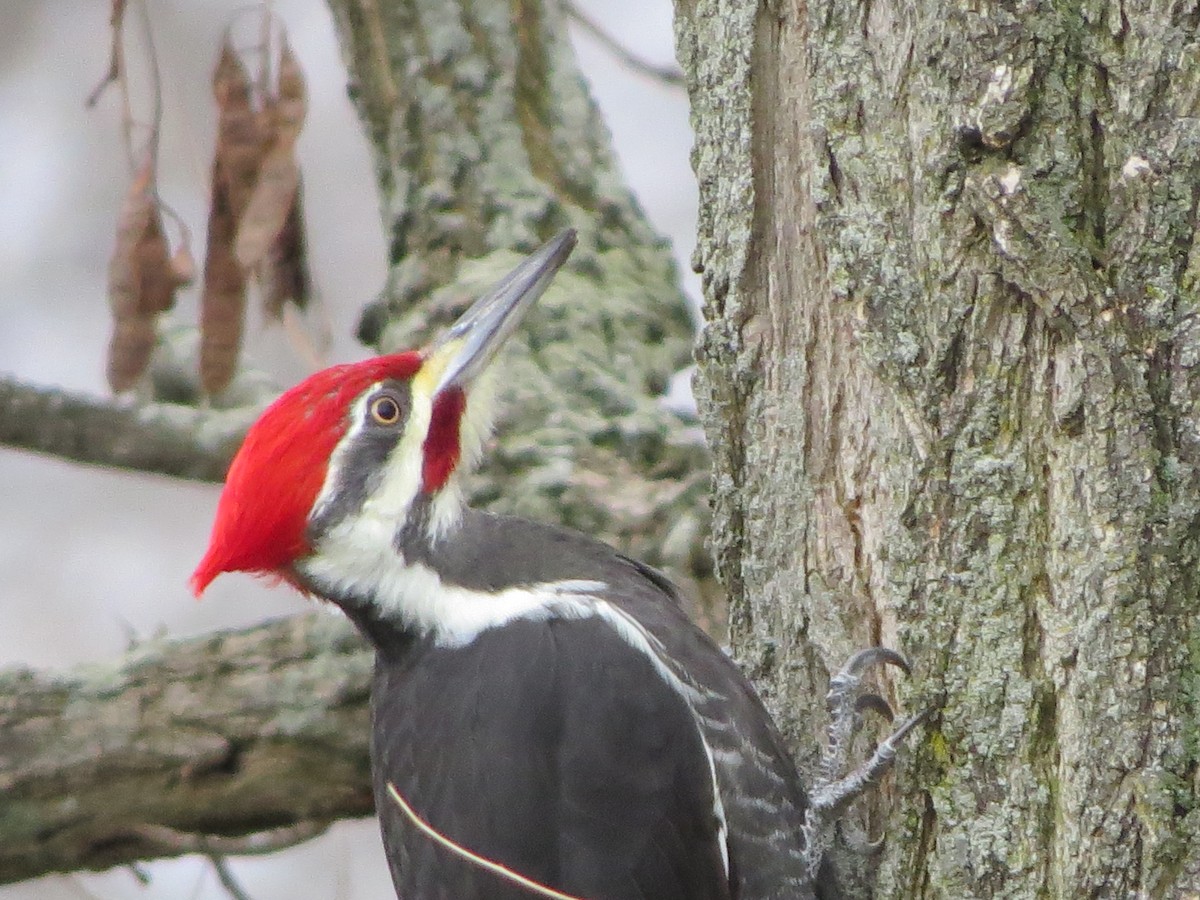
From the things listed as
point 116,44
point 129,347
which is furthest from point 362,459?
point 116,44

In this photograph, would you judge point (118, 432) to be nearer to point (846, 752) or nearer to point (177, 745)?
point (177, 745)

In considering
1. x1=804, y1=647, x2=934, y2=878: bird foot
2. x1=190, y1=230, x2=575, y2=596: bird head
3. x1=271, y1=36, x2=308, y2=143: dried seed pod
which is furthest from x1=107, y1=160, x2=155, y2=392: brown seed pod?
x1=804, y1=647, x2=934, y2=878: bird foot

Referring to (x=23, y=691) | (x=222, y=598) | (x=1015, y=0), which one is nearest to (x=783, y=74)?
(x=1015, y=0)

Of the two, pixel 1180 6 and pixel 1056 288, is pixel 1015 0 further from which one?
pixel 1056 288

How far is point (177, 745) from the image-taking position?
9.60 ft

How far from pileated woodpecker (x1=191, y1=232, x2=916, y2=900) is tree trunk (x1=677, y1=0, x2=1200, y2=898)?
22 centimetres

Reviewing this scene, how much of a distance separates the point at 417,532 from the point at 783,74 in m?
0.94

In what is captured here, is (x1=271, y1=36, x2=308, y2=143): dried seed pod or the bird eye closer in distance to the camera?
the bird eye

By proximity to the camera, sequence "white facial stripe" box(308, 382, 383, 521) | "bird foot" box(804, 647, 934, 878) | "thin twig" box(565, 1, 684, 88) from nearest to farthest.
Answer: "bird foot" box(804, 647, 934, 878), "white facial stripe" box(308, 382, 383, 521), "thin twig" box(565, 1, 684, 88)

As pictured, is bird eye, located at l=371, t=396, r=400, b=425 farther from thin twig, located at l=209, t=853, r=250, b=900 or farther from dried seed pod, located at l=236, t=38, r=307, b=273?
thin twig, located at l=209, t=853, r=250, b=900

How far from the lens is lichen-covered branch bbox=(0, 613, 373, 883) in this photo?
2918mm

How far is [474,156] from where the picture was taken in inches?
145

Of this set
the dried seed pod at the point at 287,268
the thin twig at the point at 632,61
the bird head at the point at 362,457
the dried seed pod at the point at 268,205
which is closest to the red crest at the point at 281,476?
the bird head at the point at 362,457

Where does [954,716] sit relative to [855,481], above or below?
below
